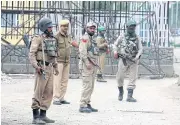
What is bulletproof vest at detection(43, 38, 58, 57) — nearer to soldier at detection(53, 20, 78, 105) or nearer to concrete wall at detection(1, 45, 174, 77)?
soldier at detection(53, 20, 78, 105)

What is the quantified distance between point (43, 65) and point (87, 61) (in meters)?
1.44

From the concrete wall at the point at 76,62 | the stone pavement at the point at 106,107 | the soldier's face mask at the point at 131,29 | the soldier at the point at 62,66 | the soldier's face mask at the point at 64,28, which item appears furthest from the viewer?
the concrete wall at the point at 76,62

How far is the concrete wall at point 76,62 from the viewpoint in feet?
56.1

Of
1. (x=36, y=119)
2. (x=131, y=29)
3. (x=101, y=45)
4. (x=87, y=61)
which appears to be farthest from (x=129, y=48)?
(x=101, y=45)

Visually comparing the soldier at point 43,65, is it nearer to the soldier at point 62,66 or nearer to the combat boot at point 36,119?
the combat boot at point 36,119

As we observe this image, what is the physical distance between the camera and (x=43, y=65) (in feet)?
26.4

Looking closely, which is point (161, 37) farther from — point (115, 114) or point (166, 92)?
point (115, 114)

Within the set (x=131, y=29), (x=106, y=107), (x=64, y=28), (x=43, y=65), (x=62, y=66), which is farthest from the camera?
(x=131, y=29)

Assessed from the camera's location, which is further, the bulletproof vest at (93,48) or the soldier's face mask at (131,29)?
the soldier's face mask at (131,29)

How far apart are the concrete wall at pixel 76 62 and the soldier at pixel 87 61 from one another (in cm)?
762

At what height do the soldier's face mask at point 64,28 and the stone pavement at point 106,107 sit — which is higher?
the soldier's face mask at point 64,28

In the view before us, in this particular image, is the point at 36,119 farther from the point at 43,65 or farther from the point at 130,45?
the point at 130,45

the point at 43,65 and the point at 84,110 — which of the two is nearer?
the point at 43,65

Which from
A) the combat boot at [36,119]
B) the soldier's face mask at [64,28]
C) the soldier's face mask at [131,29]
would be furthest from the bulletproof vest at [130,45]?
the combat boot at [36,119]
